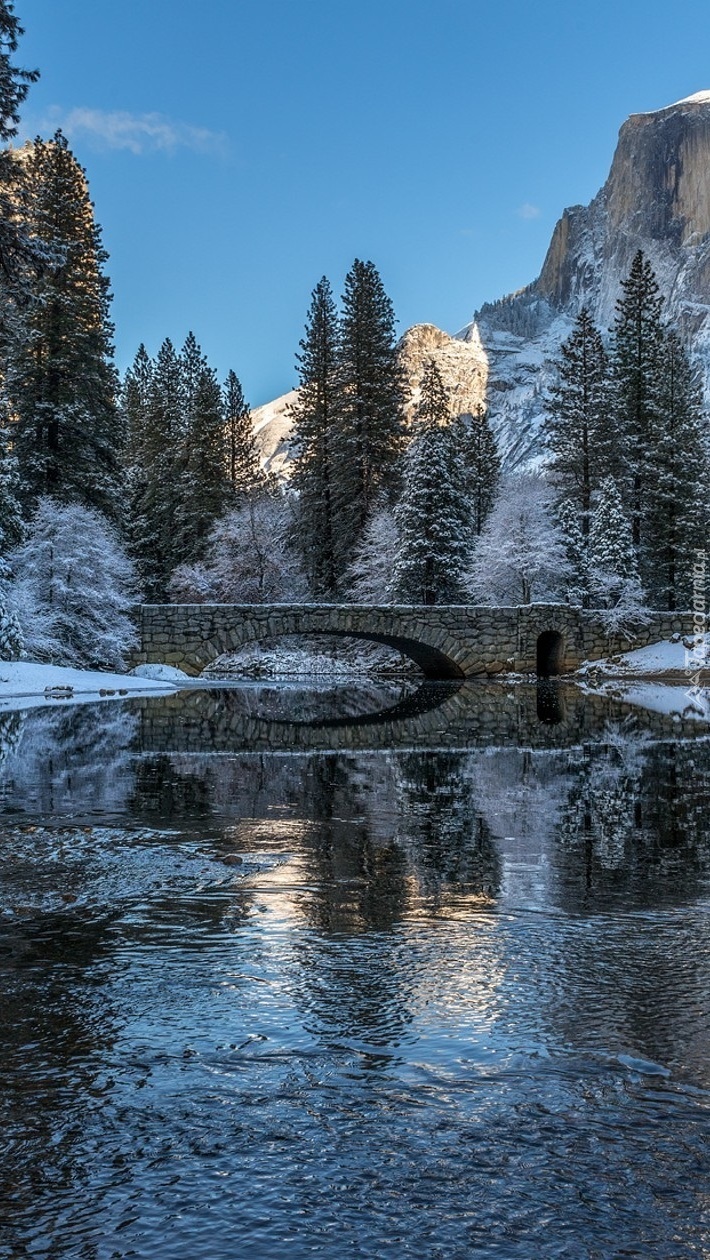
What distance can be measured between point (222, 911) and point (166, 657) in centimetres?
3148

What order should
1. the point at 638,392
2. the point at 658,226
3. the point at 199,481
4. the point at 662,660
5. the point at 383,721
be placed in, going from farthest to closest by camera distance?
the point at 658,226 < the point at 199,481 < the point at 638,392 < the point at 662,660 < the point at 383,721

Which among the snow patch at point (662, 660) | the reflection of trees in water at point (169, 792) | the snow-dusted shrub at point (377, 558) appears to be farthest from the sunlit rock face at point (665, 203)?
the reflection of trees in water at point (169, 792)

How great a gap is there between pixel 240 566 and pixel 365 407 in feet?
35.0

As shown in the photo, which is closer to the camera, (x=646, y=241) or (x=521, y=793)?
(x=521, y=793)

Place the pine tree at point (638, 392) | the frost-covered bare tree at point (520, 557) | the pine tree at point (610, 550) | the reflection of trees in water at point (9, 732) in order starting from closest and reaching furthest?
1. the reflection of trees in water at point (9, 732)
2. the pine tree at point (610, 550)
3. the frost-covered bare tree at point (520, 557)
4. the pine tree at point (638, 392)

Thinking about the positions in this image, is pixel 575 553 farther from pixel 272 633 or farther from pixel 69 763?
pixel 69 763

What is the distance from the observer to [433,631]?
40.5 metres

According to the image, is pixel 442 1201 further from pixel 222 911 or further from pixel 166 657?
pixel 166 657

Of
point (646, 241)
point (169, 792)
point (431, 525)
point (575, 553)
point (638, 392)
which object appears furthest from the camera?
point (646, 241)

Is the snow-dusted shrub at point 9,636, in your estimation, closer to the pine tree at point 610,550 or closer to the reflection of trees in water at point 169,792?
the reflection of trees in water at point 169,792

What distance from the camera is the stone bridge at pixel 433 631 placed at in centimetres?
3722

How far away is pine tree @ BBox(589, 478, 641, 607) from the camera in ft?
153

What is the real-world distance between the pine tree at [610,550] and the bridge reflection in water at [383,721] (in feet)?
48.1

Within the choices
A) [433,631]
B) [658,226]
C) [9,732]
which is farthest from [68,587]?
[658,226]
